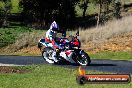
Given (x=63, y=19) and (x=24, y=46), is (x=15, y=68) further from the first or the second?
(x=63, y=19)

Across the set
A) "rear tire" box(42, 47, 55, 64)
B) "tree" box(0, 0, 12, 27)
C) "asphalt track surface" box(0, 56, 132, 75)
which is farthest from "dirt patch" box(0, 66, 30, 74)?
"tree" box(0, 0, 12, 27)

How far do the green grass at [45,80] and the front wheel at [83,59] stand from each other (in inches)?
104

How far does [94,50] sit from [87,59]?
8.56 metres

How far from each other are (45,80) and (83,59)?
6206 mm

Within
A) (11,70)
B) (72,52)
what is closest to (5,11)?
(72,52)

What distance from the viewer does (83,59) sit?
68.5 ft

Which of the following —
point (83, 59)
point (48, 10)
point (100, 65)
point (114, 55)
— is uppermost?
point (83, 59)

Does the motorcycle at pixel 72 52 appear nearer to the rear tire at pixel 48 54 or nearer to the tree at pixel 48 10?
the rear tire at pixel 48 54

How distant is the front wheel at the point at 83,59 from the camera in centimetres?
2072

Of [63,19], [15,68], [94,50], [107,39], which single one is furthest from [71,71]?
[63,19]

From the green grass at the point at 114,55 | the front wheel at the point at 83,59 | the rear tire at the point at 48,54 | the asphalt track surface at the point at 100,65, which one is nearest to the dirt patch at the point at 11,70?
the asphalt track surface at the point at 100,65

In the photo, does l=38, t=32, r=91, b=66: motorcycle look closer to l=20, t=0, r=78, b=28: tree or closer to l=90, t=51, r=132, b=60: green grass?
l=90, t=51, r=132, b=60: green grass

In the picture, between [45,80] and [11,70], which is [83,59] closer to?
[11,70]

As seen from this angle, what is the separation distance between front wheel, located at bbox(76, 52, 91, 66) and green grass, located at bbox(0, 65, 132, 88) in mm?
2654
